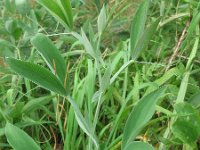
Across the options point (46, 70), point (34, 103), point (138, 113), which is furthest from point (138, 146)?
point (34, 103)

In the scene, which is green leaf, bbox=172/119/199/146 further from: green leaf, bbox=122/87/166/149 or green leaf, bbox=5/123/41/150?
green leaf, bbox=5/123/41/150

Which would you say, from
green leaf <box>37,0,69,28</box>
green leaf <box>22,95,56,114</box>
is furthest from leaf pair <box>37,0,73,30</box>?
green leaf <box>22,95,56,114</box>

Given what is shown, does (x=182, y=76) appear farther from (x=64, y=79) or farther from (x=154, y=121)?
(x=64, y=79)

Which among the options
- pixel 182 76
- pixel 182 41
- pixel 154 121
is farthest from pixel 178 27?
pixel 154 121

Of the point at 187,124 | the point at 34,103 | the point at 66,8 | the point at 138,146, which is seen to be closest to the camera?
the point at 138,146

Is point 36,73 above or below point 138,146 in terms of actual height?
above

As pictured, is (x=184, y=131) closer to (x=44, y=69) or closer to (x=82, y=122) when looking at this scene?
(x=82, y=122)
